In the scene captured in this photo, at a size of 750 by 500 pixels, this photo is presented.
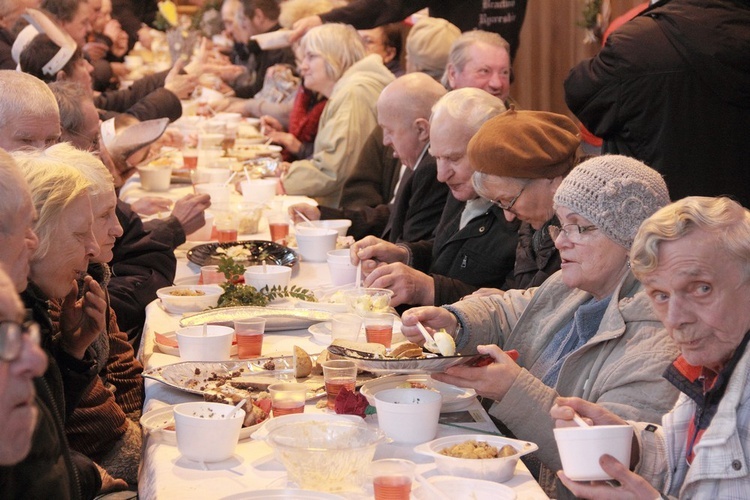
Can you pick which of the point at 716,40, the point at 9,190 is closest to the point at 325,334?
the point at 9,190

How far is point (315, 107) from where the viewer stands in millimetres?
7031

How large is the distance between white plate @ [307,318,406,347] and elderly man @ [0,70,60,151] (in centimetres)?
113

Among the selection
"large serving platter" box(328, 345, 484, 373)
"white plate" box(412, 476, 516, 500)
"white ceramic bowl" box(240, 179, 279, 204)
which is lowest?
"white ceramic bowl" box(240, 179, 279, 204)

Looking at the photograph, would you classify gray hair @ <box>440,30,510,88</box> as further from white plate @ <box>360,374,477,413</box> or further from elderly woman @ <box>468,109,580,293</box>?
white plate @ <box>360,374,477,413</box>

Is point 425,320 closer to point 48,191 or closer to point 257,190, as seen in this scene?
point 48,191

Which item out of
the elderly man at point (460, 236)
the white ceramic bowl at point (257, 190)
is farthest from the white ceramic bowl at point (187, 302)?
the white ceramic bowl at point (257, 190)

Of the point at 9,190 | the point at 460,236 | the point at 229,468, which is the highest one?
the point at 9,190

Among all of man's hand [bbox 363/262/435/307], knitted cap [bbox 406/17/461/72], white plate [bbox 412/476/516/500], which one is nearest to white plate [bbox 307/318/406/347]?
man's hand [bbox 363/262/435/307]

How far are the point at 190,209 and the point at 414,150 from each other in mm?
1084

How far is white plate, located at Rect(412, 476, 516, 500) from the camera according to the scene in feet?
6.29

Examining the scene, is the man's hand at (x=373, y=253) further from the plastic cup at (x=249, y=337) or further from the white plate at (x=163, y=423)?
the white plate at (x=163, y=423)

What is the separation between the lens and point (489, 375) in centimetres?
235

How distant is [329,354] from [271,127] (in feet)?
17.4

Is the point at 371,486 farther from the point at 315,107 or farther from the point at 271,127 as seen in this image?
the point at 271,127
